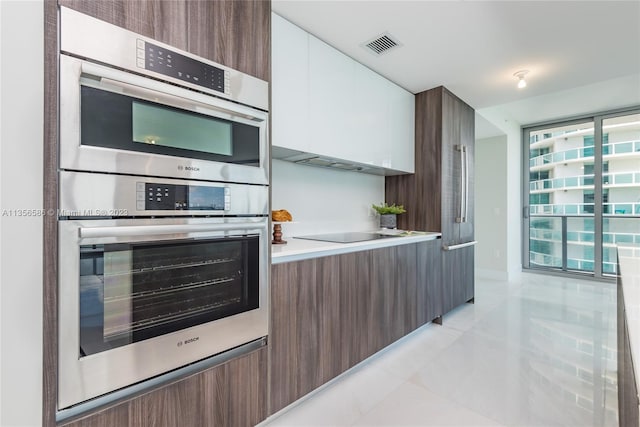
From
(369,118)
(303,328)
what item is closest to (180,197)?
(303,328)

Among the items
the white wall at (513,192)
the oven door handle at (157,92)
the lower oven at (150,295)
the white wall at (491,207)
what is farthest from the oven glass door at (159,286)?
the white wall at (491,207)

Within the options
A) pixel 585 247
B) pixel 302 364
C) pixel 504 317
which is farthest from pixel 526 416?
pixel 585 247

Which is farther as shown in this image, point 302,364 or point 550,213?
point 550,213

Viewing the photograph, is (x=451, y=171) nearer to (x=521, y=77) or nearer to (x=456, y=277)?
(x=521, y=77)

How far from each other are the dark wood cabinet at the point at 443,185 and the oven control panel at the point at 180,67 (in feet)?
7.64

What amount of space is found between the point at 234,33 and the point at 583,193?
563 centimetres

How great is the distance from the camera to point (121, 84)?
100 centimetres

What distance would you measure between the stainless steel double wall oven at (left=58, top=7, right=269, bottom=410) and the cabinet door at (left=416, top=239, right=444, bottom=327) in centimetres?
171

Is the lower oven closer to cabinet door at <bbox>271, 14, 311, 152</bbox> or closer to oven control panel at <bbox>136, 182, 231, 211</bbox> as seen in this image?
oven control panel at <bbox>136, 182, 231, 211</bbox>

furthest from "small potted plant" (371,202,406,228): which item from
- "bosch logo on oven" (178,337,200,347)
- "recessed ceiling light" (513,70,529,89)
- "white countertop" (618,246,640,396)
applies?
"bosch logo on oven" (178,337,200,347)

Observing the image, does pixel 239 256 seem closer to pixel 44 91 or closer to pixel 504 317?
pixel 44 91

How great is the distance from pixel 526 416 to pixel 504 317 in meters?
1.71

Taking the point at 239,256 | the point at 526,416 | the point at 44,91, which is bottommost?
the point at 526,416

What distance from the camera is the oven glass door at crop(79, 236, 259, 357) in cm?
97
